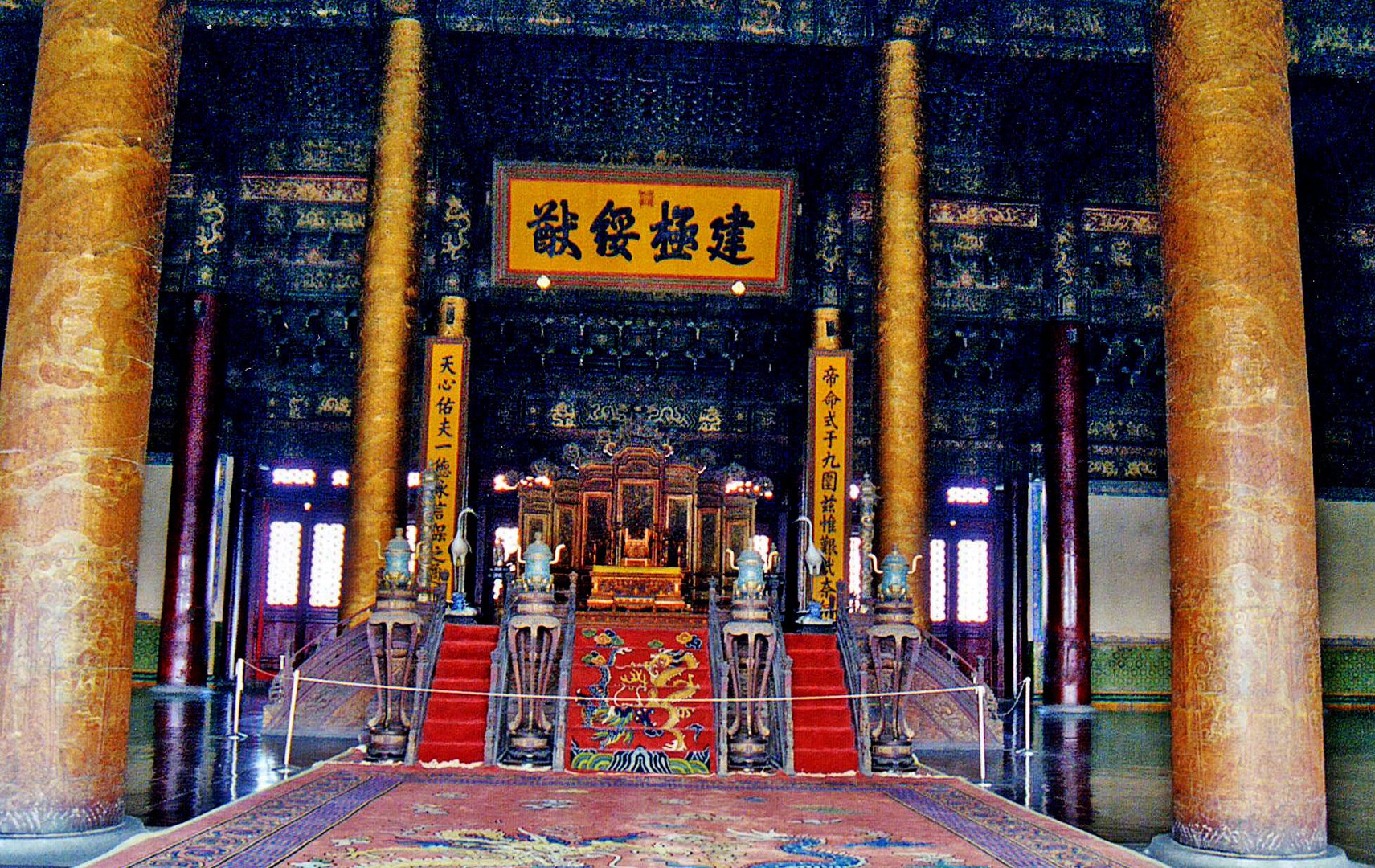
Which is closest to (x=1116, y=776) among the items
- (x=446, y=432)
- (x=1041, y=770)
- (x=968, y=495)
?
(x=1041, y=770)

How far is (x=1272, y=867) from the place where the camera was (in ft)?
13.1

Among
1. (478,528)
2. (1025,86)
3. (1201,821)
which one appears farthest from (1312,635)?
(478,528)

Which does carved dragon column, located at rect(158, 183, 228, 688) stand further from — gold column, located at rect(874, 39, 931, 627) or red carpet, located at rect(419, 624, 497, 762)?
gold column, located at rect(874, 39, 931, 627)

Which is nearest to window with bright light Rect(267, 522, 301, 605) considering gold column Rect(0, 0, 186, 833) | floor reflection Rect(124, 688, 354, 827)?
floor reflection Rect(124, 688, 354, 827)

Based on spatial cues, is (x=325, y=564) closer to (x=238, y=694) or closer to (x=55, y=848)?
(x=238, y=694)

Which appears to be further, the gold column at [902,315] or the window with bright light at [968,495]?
the window with bright light at [968,495]

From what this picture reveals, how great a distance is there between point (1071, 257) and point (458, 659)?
763 centimetres

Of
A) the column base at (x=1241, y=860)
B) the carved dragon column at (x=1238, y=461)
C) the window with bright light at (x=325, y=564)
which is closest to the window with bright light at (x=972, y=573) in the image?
the window with bright light at (x=325, y=564)

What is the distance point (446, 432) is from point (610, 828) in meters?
6.24

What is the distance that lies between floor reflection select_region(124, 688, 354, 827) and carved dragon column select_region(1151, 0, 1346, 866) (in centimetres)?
370

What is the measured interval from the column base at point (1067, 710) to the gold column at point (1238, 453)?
7.15 meters

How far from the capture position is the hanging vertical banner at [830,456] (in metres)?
10.2

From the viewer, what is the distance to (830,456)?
10539 mm

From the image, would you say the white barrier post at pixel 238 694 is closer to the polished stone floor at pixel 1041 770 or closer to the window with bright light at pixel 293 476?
the polished stone floor at pixel 1041 770
